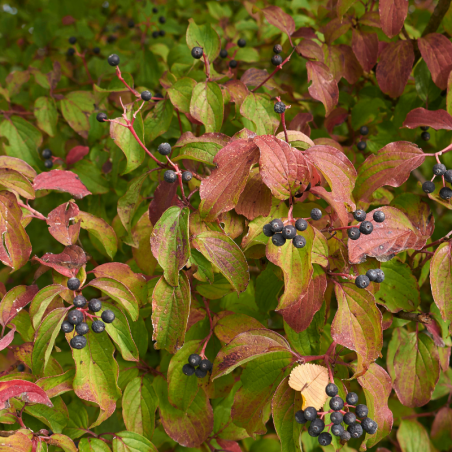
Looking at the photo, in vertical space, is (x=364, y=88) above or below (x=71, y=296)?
above

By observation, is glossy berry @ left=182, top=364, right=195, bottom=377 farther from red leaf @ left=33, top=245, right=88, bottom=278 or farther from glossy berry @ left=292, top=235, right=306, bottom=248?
glossy berry @ left=292, top=235, right=306, bottom=248

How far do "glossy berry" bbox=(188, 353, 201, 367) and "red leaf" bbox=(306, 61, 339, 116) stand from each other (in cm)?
123

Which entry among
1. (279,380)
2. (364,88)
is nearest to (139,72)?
(364,88)

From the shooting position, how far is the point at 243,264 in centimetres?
142

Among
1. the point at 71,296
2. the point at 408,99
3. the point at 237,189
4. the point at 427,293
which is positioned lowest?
the point at 427,293

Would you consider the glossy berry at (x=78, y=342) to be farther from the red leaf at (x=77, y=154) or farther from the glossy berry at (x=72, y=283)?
the red leaf at (x=77, y=154)

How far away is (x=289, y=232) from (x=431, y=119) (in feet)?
3.06

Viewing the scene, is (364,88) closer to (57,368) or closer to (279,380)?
(279,380)

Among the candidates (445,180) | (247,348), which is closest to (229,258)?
(247,348)

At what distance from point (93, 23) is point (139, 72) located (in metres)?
1.87

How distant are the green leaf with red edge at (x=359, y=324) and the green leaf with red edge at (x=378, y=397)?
13 cm

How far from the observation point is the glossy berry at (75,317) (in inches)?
56.1

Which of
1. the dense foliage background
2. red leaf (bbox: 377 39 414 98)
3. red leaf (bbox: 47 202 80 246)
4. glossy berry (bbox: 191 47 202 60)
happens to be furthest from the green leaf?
red leaf (bbox: 377 39 414 98)

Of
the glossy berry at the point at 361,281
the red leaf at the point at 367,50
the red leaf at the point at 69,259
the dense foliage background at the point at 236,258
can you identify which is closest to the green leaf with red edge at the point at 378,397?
the dense foliage background at the point at 236,258
